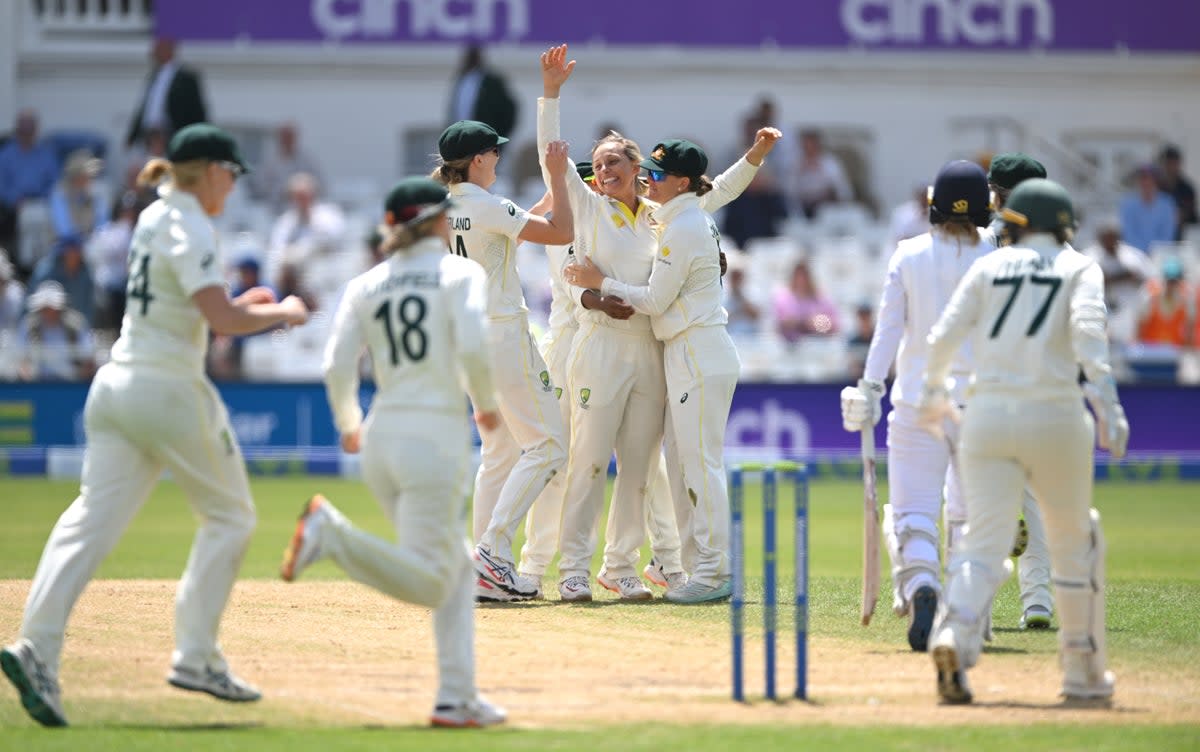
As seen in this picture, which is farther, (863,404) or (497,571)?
(497,571)

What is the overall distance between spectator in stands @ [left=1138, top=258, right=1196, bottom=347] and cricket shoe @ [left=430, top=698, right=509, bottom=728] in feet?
48.6

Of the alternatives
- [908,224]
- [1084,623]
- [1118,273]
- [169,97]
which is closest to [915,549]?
[1084,623]

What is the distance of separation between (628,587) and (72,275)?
11.8 metres

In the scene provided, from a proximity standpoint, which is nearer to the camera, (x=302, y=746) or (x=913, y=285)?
(x=302, y=746)

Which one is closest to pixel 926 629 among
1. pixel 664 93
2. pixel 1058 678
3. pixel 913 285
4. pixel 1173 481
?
pixel 1058 678

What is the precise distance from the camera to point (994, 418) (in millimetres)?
7160

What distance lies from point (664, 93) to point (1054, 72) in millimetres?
5437

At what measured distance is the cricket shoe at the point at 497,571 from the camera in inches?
386

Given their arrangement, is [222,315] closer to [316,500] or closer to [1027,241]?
[316,500]

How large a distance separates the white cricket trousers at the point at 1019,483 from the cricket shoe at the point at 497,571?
3102 mm

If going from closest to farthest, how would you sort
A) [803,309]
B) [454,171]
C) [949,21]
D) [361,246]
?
[454,171] → [803,309] → [361,246] → [949,21]

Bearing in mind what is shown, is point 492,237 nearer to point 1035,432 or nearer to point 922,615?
point 922,615

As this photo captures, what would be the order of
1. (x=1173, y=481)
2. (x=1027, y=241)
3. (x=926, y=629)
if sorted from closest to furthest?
(x=1027, y=241) → (x=926, y=629) → (x=1173, y=481)

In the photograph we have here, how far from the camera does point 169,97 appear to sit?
21.6m
